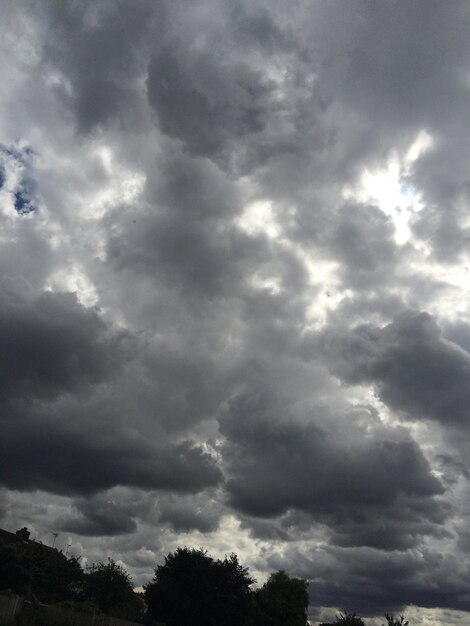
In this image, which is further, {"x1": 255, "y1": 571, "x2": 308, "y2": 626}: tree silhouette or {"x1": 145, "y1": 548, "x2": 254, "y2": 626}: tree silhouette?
{"x1": 255, "y1": 571, "x2": 308, "y2": 626}: tree silhouette

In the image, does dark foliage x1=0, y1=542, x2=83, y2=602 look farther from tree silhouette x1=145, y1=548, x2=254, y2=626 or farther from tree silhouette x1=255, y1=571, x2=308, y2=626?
tree silhouette x1=255, y1=571, x2=308, y2=626

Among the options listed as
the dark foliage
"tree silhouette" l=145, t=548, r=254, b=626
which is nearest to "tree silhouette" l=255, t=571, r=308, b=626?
"tree silhouette" l=145, t=548, r=254, b=626

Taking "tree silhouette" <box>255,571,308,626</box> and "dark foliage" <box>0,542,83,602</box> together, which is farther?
"tree silhouette" <box>255,571,308,626</box>

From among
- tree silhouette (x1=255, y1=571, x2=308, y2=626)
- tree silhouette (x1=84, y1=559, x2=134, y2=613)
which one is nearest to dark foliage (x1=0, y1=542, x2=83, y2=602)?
tree silhouette (x1=84, y1=559, x2=134, y2=613)

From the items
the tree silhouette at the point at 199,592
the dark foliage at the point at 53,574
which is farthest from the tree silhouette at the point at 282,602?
the dark foliage at the point at 53,574

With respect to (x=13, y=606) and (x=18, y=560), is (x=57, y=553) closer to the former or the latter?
(x=18, y=560)

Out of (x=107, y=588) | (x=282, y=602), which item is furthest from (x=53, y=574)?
(x=282, y=602)

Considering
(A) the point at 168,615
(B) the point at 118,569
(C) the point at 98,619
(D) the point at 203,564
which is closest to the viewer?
(C) the point at 98,619

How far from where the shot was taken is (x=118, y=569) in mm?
88562

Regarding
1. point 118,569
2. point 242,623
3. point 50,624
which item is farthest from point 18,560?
point 118,569

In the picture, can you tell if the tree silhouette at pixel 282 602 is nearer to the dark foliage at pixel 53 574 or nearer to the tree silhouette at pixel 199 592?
the tree silhouette at pixel 199 592

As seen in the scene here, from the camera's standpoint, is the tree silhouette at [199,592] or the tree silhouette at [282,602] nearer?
the tree silhouette at [199,592]

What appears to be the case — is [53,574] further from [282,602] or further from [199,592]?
[282,602]

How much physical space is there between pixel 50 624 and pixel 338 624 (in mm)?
61880
